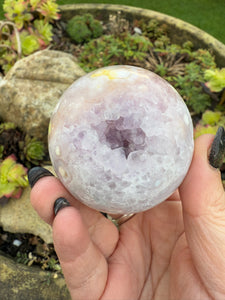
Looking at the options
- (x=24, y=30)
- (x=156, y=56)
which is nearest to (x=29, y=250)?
(x=24, y=30)

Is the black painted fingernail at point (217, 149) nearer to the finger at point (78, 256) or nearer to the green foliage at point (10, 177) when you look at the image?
the finger at point (78, 256)

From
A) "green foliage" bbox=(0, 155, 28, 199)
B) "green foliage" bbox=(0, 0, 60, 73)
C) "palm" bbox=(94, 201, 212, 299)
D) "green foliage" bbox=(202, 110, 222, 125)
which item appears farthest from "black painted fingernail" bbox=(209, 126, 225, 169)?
"green foliage" bbox=(0, 0, 60, 73)

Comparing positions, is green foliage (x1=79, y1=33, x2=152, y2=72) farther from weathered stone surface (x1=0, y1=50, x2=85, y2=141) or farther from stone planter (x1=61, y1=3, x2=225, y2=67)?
weathered stone surface (x1=0, y1=50, x2=85, y2=141)

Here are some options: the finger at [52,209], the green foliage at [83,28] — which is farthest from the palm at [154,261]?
the green foliage at [83,28]

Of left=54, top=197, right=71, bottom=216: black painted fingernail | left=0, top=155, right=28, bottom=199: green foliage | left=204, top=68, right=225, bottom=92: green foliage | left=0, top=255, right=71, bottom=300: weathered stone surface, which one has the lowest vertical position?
left=0, top=255, right=71, bottom=300: weathered stone surface

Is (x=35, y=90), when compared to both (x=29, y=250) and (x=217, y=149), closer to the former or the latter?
(x=29, y=250)

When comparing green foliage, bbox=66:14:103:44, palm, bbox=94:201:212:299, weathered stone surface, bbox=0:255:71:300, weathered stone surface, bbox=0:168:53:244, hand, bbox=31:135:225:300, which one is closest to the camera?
hand, bbox=31:135:225:300

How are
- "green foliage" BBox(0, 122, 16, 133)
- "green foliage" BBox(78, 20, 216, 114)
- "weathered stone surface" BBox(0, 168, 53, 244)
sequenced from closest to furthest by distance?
1. "weathered stone surface" BBox(0, 168, 53, 244)
2. "green foliage" BBox(0, 122, 16, 133)
3. "green foliage" BBox(78, 20, 216, 114)

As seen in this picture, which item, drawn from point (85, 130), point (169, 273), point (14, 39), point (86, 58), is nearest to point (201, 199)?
point (169, 273)
